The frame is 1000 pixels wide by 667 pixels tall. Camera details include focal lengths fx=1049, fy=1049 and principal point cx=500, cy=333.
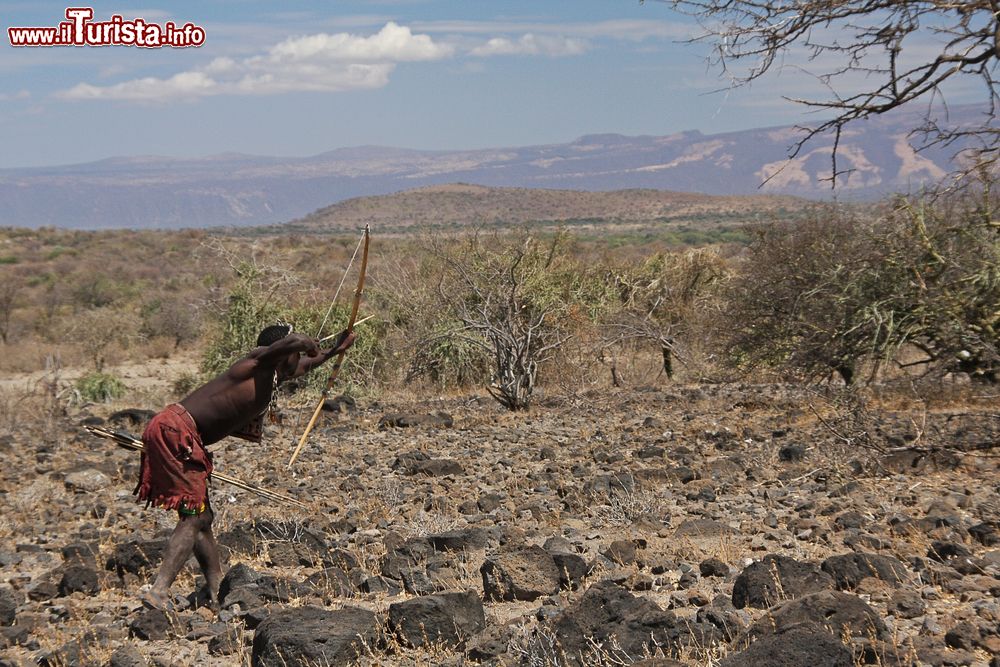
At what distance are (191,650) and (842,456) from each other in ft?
18.4

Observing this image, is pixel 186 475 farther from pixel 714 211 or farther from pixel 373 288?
pixel 714 211

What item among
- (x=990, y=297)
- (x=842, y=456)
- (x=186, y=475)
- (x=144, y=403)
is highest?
(x=990, y=297)

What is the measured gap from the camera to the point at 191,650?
547 cm


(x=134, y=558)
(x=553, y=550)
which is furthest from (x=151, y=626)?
(x=553, y=550)

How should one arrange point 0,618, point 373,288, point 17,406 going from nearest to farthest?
point 0,618 → point 17,406 → point 373,288

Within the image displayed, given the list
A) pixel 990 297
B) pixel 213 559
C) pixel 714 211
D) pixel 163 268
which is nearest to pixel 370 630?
pixel 213 559

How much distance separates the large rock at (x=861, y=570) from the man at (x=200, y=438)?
10.4 ft

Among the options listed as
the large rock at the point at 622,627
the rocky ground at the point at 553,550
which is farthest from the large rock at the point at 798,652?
the large rock at the point at 622,627

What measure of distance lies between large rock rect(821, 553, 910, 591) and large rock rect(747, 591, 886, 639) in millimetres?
794

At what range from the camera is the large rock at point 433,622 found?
5.22 metres

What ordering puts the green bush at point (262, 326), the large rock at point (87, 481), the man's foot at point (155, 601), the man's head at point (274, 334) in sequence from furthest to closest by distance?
the green bush at point (262, 326) < the large rock at point (87, 481) < the man's head at point (274, 334) < the man's foot at point (155, 601)

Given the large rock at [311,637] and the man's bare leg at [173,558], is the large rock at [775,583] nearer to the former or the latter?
the large rock at [311,637]

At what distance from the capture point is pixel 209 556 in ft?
20.0

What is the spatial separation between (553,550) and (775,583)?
6.00 ft
